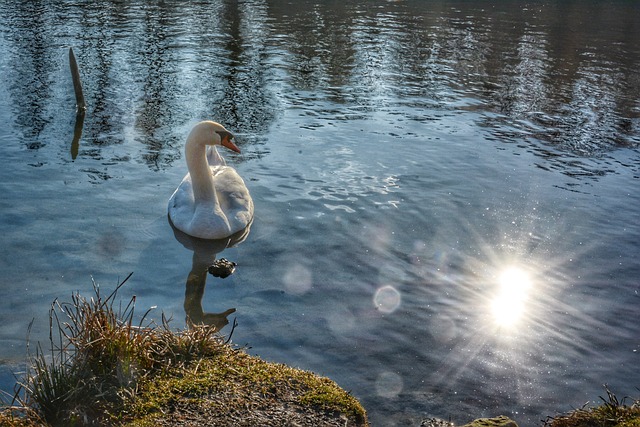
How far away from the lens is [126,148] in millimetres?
17094

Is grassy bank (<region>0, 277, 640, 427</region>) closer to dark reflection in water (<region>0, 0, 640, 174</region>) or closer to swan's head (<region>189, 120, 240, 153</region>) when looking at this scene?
swan's head (<region>189, 120, 240, 153</region>)

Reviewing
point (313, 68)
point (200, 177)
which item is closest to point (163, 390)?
point (200, 177)

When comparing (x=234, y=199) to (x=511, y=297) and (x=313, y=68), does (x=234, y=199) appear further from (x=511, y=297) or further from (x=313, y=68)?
(x=313, y=68)

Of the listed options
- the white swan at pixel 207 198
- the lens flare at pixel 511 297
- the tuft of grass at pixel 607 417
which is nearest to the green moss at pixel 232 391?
Result: the tuft of grass at pixel 607 417

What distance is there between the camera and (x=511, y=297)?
36.2 ft

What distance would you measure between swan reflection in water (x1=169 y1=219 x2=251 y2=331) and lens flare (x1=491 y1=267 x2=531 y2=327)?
12.6 feet

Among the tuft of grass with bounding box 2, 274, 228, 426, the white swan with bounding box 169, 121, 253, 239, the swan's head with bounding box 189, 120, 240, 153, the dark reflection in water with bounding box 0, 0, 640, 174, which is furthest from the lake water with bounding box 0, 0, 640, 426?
the tuft of grass with bounding box 2, 274, 228, 426

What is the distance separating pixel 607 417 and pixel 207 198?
7958 millimetres

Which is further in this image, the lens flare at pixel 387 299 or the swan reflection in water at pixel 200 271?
the lens flare at pixel 387 299

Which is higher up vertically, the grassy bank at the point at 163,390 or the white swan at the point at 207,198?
the white swan at the point at 207,198

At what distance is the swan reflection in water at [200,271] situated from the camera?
10172 millimetres

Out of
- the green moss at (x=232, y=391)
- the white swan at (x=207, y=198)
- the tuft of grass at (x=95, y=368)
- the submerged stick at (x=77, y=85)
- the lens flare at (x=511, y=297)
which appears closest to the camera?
the tuft of grass at (x=95, y=368)

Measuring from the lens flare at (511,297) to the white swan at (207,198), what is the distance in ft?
15.3

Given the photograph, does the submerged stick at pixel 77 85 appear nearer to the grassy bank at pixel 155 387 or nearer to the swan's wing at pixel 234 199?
the swan's wing at pixel 234 199
